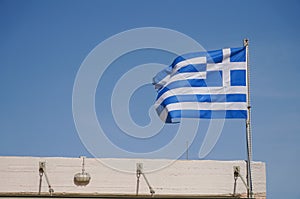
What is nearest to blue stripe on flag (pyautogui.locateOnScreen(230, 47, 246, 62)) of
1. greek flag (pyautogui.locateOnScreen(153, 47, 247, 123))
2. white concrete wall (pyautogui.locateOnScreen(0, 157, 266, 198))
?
greek flag (pyautogui.locateOnScreen(153, 47, 247, 123))

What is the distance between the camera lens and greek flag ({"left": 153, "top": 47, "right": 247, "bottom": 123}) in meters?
16.8

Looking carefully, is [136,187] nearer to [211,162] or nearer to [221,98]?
[211,162]

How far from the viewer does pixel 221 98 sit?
16.8 m

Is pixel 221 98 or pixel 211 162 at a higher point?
pixel 221 98

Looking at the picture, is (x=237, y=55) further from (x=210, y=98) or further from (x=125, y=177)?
(x=125, y=177)

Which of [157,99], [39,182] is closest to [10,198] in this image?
[39,182]

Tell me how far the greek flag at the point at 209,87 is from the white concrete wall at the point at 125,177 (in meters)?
1.29

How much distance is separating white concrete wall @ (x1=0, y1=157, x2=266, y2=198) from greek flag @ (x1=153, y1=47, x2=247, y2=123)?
1.29 metres

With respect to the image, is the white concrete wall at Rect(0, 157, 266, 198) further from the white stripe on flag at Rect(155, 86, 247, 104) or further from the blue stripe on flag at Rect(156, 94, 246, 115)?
the white stripe on flag at Rect(155, 86, 247, 104)

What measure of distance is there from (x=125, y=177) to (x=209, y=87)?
122 inches

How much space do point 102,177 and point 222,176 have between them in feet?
9.91

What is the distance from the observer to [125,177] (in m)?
16.7

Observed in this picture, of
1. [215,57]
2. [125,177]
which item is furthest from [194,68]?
[125,177]

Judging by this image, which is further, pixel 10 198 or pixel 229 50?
pixel 229 50
